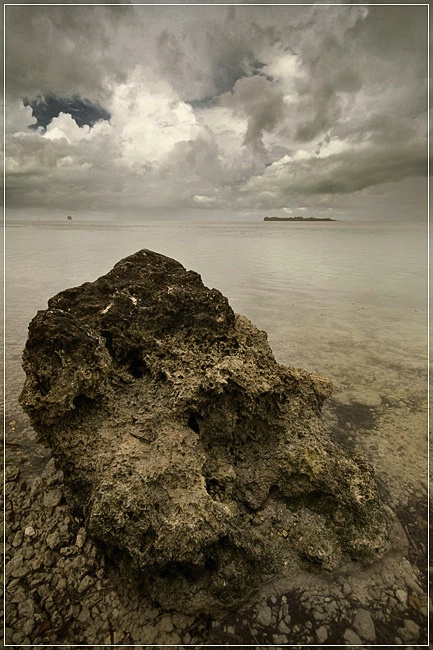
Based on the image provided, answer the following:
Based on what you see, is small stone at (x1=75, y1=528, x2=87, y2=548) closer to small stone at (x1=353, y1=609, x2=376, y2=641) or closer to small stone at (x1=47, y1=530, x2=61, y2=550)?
small stone at (x1=47, y1=530, x2=61, y2=550)

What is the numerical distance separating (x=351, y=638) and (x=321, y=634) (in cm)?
26

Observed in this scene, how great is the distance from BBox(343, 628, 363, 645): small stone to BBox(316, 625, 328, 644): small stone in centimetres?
17

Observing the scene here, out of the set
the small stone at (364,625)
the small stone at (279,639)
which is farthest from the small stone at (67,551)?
the small stone at (364,625)

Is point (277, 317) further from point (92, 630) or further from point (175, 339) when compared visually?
point (92, 630)

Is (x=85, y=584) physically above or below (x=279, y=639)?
above

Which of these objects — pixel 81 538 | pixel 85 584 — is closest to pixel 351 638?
pixel 85 584

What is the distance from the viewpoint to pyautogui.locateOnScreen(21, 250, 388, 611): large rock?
304 cm

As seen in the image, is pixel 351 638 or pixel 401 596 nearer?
pixel 351 638

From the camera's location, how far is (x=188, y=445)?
140 inches

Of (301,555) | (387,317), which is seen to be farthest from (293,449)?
(387,317)

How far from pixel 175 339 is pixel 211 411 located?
1.02 m

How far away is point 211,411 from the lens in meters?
3.91

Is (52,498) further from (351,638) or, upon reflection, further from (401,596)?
(401,596)

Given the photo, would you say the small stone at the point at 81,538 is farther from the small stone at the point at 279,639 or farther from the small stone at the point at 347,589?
the small stone at the point at 347,589
